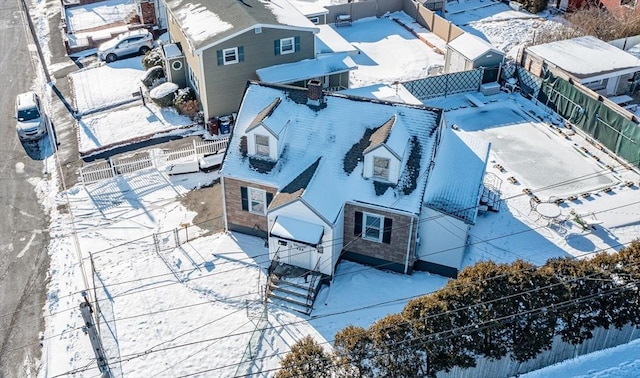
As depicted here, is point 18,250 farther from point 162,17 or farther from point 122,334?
point 162,17

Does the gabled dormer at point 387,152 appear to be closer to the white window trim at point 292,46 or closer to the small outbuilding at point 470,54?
the white window trim at point 292,46

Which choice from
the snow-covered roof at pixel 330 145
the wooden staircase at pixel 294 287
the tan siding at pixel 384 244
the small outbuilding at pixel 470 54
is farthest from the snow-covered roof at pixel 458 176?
the small outbuilding at pixel 470 54

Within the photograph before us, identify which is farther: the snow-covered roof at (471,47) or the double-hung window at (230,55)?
the snow-covered roof at (471,47)

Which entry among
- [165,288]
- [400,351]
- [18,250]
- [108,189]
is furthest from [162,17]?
[400,351]

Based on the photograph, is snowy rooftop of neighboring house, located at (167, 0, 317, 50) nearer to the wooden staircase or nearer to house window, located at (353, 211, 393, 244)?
house window, located at (353, 211, 393, 244)

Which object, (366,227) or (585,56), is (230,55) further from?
(585,56)

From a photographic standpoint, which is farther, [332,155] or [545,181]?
[545,181]
